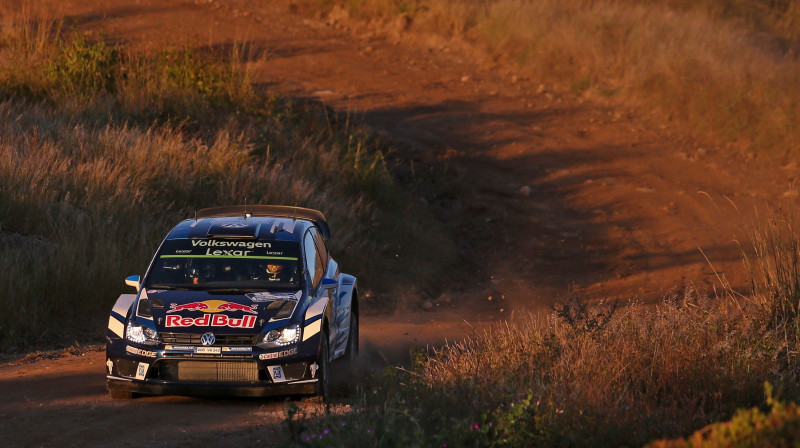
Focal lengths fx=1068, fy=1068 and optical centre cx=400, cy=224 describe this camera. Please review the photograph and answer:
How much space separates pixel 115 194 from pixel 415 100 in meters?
9.88

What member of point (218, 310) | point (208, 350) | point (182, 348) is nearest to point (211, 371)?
point (208, 350)

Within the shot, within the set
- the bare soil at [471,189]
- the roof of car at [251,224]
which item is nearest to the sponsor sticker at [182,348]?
the bare soil at [471,189]

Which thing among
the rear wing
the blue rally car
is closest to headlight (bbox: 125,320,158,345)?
the blue rally car

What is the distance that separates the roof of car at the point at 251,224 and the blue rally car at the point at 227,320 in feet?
0.06

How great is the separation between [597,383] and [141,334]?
12.1 ft

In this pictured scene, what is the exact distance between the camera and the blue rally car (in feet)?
28.0

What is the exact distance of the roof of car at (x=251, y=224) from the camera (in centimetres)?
984

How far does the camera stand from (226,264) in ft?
31.4

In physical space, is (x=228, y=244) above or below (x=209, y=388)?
above

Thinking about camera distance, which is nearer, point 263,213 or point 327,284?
point 327,284

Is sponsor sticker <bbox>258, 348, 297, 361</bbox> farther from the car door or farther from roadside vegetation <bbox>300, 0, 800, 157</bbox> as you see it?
roadside vegetation <bbox>300, 0, 800, 157</bbox>

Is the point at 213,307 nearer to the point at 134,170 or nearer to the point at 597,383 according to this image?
the point at 597,383

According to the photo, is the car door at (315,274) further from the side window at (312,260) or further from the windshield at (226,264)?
the windshield at (226,264)

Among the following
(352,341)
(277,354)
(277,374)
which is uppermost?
(277,354)
